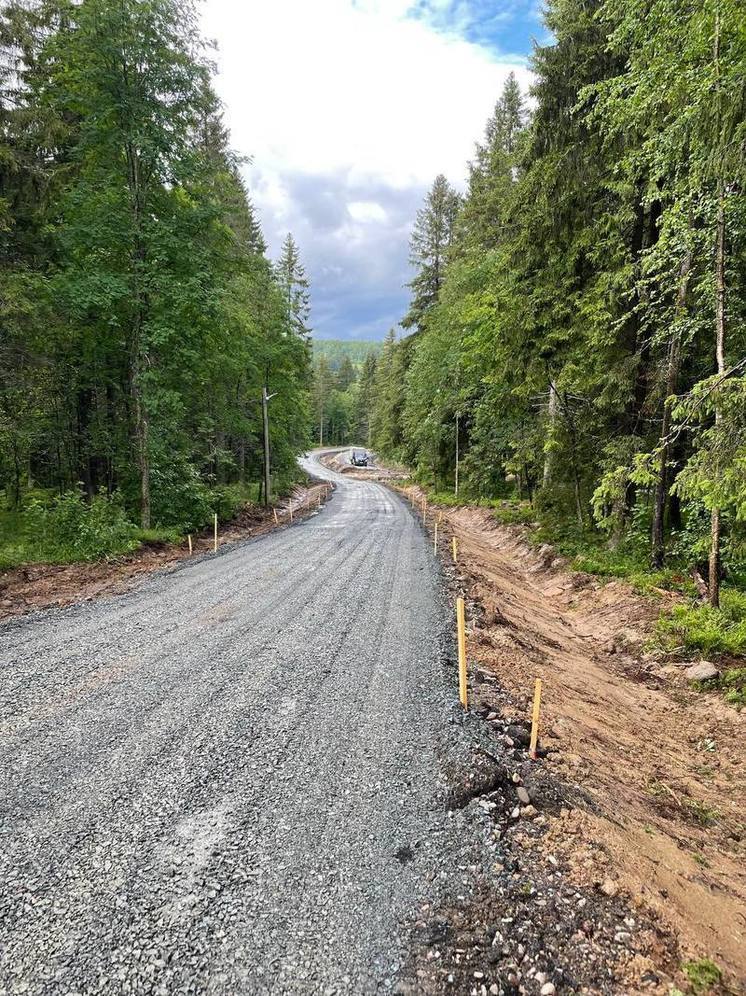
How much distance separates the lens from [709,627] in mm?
7254

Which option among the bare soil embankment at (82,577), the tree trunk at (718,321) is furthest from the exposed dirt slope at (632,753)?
the bare soil embankment at (82,577)

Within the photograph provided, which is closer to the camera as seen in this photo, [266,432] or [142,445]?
[142,445]

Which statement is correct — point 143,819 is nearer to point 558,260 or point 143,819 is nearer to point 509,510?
point 558,260

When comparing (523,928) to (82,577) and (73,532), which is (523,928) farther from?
(73,532)

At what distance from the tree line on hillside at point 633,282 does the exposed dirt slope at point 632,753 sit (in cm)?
182

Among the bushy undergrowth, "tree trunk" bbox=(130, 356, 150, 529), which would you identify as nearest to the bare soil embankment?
the bushy undergrowth

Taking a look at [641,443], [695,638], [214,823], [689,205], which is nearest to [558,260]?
[689,205]

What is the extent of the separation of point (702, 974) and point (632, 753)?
2924mm

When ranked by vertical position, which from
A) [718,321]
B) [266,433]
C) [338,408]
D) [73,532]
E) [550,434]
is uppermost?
[338,408]

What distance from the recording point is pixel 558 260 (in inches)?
467

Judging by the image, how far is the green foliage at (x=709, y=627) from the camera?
6930mm

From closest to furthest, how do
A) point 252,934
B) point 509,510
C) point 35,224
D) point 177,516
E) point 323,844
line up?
point 252,934
point 323,844
point 35,224
point 177,516
point 509,510

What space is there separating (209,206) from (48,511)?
8987 mm

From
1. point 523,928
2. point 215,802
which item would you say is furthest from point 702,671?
point 215,802
